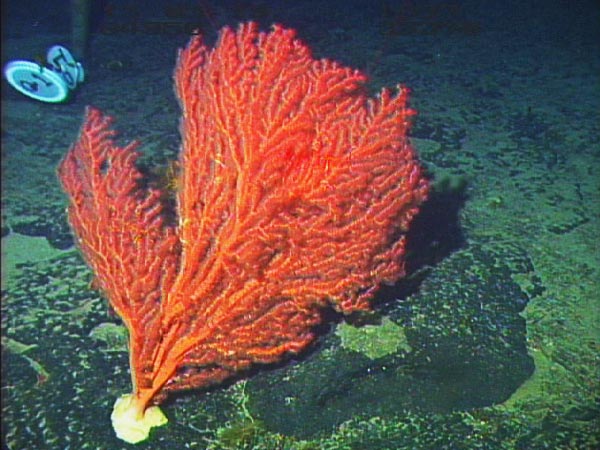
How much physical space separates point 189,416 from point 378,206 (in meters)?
1.44

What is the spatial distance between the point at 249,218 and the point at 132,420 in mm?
1155

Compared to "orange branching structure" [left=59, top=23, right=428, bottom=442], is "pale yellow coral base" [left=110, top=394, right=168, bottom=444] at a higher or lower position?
lower

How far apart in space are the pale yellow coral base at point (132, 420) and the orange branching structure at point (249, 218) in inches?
1.6

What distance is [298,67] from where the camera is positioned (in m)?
2.75

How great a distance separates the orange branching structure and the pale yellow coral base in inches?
1.6

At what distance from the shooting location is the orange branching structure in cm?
263

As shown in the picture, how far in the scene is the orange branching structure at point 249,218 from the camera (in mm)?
2629

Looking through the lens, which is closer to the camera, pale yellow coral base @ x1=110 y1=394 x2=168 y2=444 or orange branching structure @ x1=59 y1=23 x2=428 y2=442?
orange branching structure @ x1=59 y1=23 x2=428 y2=442

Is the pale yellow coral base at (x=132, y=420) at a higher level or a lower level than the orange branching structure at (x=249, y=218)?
lower

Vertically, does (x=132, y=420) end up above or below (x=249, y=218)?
below

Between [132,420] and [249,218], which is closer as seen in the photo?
[249,218]

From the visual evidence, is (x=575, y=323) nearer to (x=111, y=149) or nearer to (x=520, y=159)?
(x=520, y=159)

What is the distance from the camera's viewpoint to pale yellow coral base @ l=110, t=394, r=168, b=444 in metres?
2.73

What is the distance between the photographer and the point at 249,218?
2.59 meters
